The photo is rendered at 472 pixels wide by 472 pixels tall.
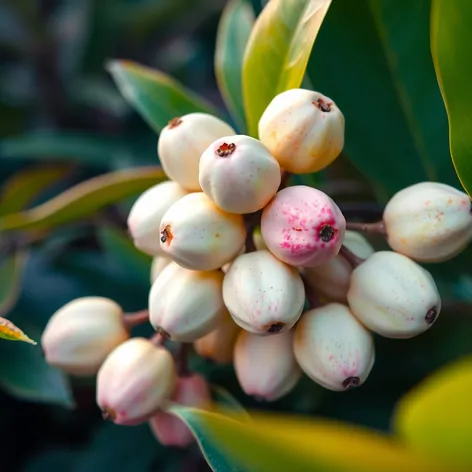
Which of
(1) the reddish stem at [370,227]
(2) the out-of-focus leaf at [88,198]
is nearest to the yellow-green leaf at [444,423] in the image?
(1) the reddish stem at [370,227]

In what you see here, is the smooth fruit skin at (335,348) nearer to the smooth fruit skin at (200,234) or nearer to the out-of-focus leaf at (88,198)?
the smooth fruit skin at (200,234)

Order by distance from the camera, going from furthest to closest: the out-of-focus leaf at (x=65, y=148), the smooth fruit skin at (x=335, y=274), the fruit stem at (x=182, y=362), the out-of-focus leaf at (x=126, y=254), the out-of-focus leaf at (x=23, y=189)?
the out-of-focus leaf at (x=65, y=148)
the out-of-focus leaf at (x=23, y=189)
the out-of-focus leaf at (x=126, y=254)
the fruit stem at (x=182, y=362)
the smooth fruit skin at (x=335, y=274)

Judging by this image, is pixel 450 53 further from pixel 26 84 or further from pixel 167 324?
pixel 26 84

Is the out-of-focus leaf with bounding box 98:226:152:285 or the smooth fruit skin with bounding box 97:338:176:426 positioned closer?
the smooth fruit skin with bounding box 97:338:176:426

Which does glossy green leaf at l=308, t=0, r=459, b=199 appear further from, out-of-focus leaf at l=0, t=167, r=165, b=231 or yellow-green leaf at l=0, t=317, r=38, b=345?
yellow-green leaf at l=0, t=317, r=38, b=345

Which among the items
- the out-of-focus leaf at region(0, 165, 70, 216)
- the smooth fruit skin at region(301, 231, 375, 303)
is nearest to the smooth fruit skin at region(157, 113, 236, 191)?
the smooth fruit skin at region(301, 231, 375, 303)

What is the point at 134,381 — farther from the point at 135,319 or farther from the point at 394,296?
the point at 394,296

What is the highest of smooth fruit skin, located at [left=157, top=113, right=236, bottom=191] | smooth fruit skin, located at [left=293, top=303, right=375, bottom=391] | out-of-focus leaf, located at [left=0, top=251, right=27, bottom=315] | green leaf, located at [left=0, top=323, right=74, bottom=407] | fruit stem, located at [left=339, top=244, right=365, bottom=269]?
smooth fruit skin, located at [left=157, top=113, right=236, bottom=191]
